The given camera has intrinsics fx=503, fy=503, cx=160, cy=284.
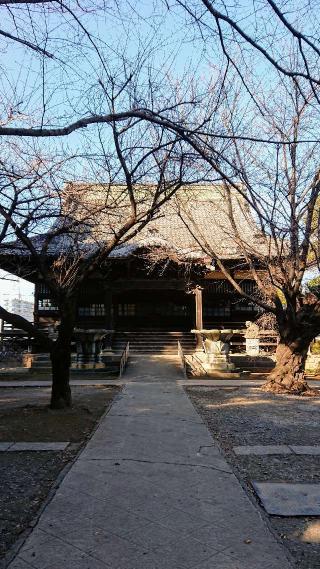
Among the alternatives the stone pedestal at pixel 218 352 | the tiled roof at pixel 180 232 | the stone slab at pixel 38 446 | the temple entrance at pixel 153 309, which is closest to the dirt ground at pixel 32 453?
the stone slab at pixel 38 446

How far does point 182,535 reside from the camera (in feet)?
12.2

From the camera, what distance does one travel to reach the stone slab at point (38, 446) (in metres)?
6.52

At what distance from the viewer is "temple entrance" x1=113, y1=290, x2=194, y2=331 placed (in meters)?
27.1

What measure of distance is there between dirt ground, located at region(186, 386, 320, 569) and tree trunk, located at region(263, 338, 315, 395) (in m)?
0.54

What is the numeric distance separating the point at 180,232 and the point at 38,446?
17423 millimetres

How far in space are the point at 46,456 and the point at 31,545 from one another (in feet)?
→ 9.15

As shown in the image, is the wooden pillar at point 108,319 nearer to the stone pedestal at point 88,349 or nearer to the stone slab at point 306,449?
the stone pedestal at point 88,349

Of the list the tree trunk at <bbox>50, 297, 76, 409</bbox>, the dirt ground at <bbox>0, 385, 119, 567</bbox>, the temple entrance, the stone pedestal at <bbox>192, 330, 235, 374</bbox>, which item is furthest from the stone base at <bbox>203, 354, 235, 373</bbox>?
the tree trunk at <bbox>50, 297, 76, 409</bbox>

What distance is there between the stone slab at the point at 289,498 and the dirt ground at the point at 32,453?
6.71 feet

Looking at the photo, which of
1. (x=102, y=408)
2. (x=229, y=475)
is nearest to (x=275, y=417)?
(x=102, y=408)

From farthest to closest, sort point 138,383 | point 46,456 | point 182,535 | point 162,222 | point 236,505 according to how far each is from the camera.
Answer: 1. point 162,222
2. point 138,383
3. point 46,456
4. point 236,505
5. point 182,535

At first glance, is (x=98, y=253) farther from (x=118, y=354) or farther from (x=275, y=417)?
(x=118, y=354)

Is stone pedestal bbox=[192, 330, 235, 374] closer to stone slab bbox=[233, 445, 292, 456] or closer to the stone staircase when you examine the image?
the stone staircase

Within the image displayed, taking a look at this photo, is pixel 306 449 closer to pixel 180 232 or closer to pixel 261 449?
pixel 261 449
